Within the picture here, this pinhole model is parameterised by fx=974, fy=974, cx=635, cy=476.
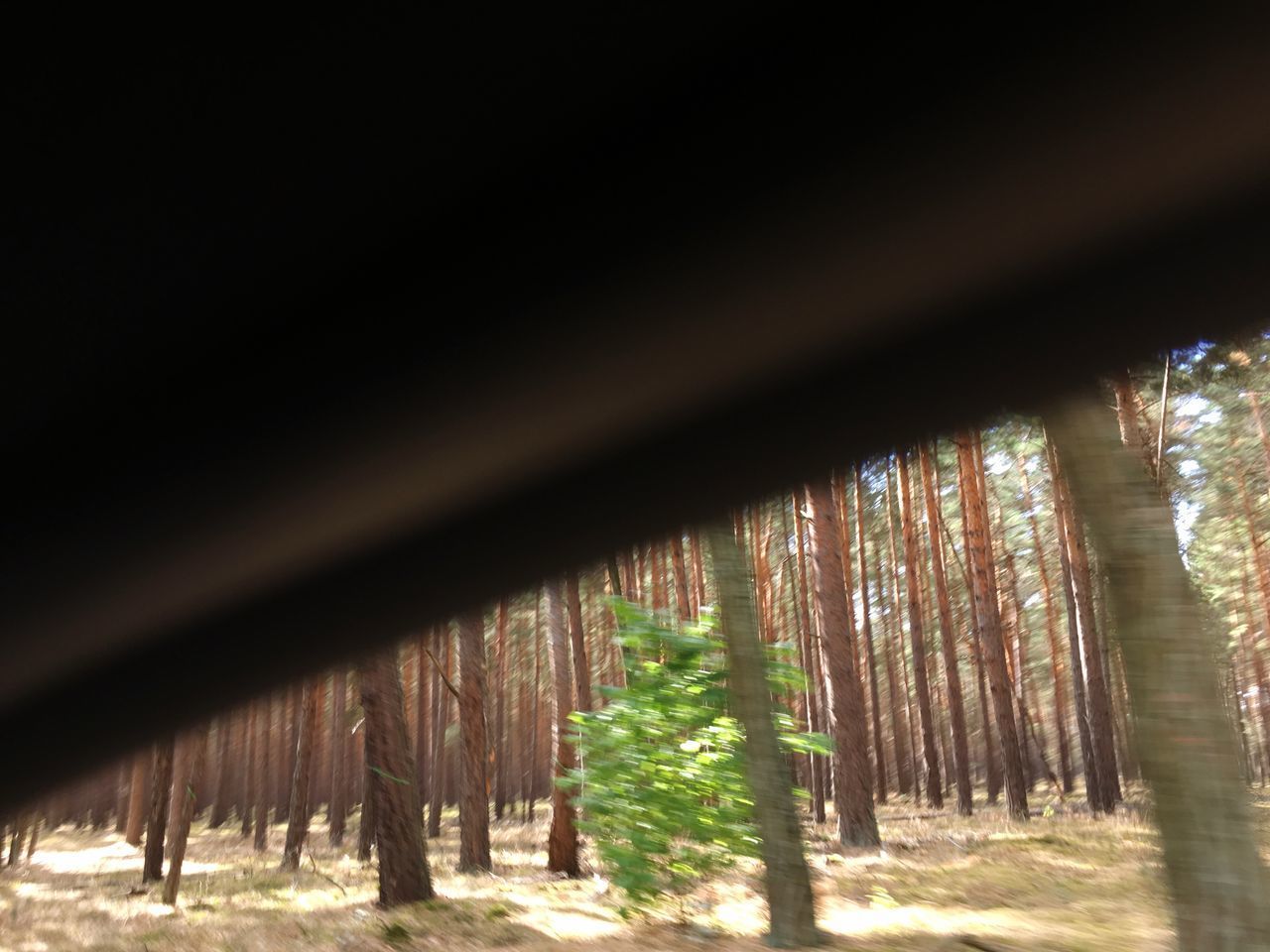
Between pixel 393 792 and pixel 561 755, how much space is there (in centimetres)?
357

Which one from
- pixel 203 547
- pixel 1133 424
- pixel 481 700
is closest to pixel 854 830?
pixel 481 700

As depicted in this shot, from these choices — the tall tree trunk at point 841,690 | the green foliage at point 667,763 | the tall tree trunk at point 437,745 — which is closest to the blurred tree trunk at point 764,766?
the green foliage at point 667,763

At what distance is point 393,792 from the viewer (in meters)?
12.7

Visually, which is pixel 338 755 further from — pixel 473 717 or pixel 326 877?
pixel 473 717

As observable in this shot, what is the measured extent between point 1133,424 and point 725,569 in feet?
17.7

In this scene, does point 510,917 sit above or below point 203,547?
below

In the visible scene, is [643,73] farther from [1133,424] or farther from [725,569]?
[1133,424]

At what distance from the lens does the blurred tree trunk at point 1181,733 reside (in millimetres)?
5633

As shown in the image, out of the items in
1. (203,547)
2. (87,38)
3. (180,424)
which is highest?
(87,38)

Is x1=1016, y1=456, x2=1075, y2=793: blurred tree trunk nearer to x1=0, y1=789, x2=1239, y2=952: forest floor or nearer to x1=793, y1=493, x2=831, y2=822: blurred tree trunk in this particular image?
x1=793, y1=493, x2=831, y2=822: blurred tree trunk

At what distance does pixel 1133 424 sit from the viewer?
10.9 meters

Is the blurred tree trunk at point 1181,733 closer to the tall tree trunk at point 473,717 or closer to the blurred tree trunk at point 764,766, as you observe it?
the blurred tree trunk at point 764,766

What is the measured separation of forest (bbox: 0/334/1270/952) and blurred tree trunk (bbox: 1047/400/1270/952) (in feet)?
0.05

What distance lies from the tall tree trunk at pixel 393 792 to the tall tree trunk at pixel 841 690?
20.7ft
